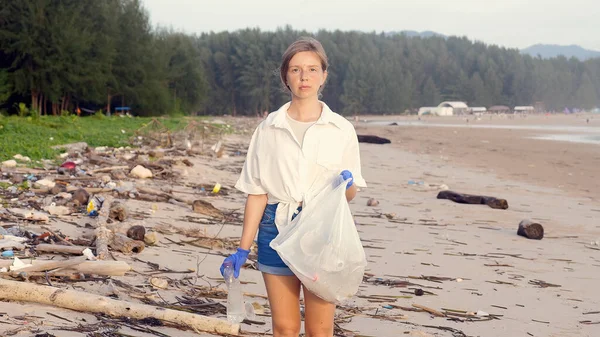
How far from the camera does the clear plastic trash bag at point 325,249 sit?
9.01 ft

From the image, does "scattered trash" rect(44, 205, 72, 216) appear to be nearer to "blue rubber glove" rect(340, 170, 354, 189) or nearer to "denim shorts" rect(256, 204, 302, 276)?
"denim shorts" rect(256, 204, 302, 276)

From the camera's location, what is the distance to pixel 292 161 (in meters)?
2.93

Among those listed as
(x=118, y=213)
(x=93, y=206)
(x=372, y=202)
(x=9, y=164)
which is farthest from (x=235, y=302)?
(x=9, y=164)

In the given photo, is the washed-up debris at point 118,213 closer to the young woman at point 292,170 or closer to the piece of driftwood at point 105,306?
the piece of driftwood at point 105,306

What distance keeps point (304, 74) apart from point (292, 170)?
43 centimetres

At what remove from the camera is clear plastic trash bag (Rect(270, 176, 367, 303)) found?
2746 millimetres

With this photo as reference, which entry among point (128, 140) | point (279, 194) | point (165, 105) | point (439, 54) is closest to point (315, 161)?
point (279, 194)

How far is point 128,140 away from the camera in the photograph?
650 inches

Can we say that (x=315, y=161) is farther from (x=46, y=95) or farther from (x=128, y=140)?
(x=46, y=95)

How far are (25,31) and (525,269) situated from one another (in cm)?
2740

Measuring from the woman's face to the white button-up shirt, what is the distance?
116 mm

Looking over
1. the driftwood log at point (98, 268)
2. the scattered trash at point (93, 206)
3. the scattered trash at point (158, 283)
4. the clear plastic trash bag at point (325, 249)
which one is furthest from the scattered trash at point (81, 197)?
the clear plastic trash bag at point (325, 249)

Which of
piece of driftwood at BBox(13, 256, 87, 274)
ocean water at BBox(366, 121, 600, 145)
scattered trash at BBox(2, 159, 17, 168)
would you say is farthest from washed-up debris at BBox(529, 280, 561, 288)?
ocean water at BBox(366, 121, 600, 145)

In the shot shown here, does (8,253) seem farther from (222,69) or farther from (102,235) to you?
(222,69)
